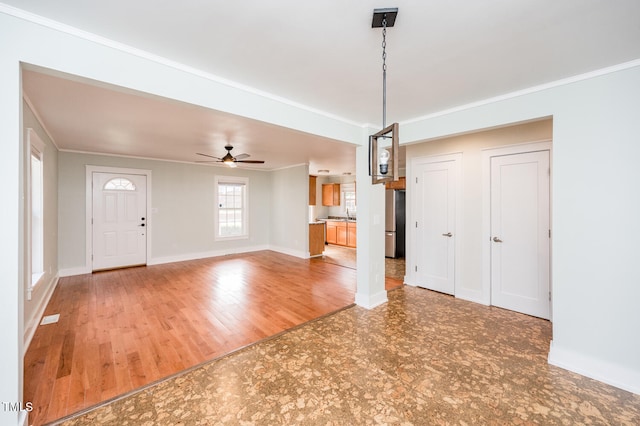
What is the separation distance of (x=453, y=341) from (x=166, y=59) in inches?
144

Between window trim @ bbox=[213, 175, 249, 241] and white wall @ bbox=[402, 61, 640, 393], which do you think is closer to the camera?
white wall @ bbox=[402, 61, 640, 393]

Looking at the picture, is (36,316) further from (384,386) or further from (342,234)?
(342,234)

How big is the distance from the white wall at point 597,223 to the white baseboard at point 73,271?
768cm

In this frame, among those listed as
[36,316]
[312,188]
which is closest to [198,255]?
[312,188]

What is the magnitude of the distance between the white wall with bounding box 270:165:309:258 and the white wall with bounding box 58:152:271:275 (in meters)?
0.44

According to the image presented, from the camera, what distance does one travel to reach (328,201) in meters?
10.2

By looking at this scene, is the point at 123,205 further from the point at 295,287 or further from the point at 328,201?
the point at 328,201

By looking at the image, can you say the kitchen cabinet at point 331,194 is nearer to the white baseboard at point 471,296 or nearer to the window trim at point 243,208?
the window trim at point 243,208

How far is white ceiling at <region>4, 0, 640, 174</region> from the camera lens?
153cm

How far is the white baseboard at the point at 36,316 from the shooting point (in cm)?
278

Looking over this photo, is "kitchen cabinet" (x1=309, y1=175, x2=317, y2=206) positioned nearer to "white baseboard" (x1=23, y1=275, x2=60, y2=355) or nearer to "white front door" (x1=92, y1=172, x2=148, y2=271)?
"white front door" (x1=92, y1=172, x2=148, y2=271)

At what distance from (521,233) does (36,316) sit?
619cm

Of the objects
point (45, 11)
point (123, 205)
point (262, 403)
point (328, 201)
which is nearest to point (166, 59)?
point (45, 11)

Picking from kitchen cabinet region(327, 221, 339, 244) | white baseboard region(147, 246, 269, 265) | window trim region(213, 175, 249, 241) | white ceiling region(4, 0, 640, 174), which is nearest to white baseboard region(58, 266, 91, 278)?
white baseboard region(147, 246, 269, 265)
